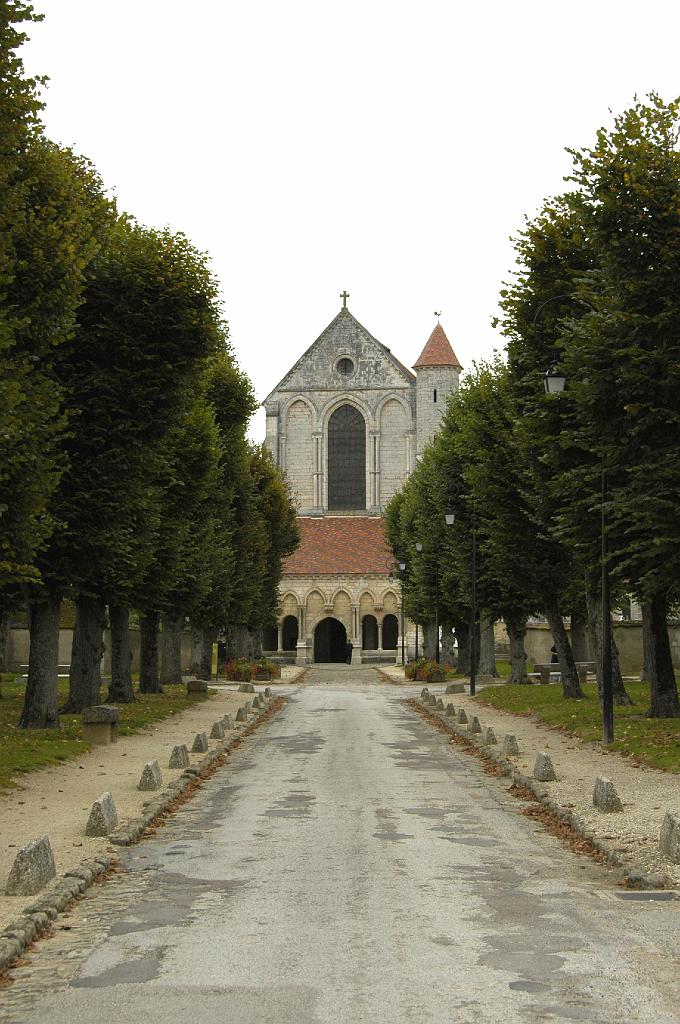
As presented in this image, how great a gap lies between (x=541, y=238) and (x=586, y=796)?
15.6 metres

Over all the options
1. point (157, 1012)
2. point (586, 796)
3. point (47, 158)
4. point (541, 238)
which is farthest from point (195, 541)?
point (157, 1012)

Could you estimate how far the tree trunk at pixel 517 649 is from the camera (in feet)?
140

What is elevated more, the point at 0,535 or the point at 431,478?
the point at 431,478

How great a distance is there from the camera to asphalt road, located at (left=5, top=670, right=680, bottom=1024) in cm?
678

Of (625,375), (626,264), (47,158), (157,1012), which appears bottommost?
(157,1012)

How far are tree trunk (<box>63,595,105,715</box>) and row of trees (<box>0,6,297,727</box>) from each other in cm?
3

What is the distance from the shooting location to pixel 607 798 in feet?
45.5

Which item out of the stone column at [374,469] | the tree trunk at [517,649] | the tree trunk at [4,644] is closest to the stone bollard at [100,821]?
the tree trunk at [517,649]

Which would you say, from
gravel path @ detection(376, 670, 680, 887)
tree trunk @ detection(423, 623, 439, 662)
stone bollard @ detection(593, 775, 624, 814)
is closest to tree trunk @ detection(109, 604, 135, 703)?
gravel path @ detection(376, 670, 680, 887)

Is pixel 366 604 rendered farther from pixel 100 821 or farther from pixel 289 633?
pixel 100 821

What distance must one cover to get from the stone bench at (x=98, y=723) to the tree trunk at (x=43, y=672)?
132 cm

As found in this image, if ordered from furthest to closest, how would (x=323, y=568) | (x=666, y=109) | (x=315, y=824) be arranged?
(x=323, y=568), (x=666, y=109), (x=315, y=824)

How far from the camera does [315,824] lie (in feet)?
45.1

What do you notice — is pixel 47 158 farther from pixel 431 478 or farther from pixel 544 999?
pixel 431 478
